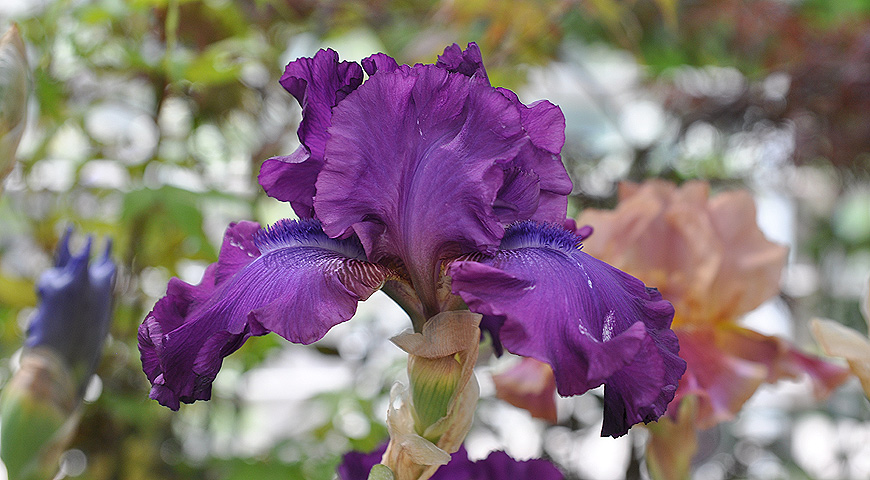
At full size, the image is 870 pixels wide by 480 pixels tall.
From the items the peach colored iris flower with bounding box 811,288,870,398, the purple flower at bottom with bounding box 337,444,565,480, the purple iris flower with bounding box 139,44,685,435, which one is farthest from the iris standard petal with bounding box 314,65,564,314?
the peach colored iris flower with bounding box 811,288,870,398

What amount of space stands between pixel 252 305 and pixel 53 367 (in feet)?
0.67

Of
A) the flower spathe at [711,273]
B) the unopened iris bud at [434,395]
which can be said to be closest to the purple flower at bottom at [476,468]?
the unopened iris bud at [434,395]

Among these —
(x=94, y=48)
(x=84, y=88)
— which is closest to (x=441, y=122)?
(x=94, y=48)

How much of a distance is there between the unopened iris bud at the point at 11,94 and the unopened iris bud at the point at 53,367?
7 centimetres

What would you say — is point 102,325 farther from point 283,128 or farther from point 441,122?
point 283,128

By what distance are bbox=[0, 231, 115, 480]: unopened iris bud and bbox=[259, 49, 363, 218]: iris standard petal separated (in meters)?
0.16

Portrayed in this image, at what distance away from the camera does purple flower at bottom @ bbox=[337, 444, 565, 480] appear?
319 mm

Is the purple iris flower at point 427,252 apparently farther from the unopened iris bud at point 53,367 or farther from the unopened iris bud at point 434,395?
the unopened iris bud at point 53,367

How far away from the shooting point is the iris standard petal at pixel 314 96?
28 cm

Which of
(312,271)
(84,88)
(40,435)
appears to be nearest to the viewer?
(312,271)

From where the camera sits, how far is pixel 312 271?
262 mm

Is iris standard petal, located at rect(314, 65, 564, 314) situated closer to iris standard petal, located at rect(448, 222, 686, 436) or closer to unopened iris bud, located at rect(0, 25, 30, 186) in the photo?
iris standard petal, located at rect(448, 222, 686, 436)

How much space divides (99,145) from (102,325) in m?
0.44

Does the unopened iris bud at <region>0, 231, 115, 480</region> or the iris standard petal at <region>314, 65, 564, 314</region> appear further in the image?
the unopened iris bud at <region>0, 231, 115, 480</region>
